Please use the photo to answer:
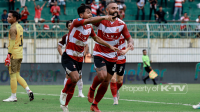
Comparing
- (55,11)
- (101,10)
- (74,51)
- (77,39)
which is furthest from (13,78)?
(101,10)

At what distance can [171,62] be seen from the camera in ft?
67.1

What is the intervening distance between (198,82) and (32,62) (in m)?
9.51

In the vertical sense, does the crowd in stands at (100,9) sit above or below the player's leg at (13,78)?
above

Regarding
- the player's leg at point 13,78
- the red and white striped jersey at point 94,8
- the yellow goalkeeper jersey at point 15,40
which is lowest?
the player's leg at point 13,78

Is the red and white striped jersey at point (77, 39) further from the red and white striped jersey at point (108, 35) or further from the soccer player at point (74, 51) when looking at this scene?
the red and white striped jersey at point (108, 35)

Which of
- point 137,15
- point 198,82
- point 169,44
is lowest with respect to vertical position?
point 198,82

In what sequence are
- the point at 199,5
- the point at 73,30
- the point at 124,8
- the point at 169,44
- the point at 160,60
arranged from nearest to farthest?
1. the point at 73,30
2. the point at 160,60
3. the point at 169,44
4. the point at 124,8
5. the point at 199,5

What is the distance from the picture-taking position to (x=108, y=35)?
7.91m

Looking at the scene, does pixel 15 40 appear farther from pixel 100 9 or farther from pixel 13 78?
pixel 100 9

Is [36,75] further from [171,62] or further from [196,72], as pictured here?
[196,72]

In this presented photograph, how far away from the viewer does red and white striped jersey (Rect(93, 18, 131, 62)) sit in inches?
306

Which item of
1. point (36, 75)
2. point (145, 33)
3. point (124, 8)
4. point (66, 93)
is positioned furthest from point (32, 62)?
point (66, 93)

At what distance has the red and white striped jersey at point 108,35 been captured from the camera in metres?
7.77

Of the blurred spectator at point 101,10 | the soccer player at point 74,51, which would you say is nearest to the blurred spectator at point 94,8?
the blurred spectator at point 101,10
